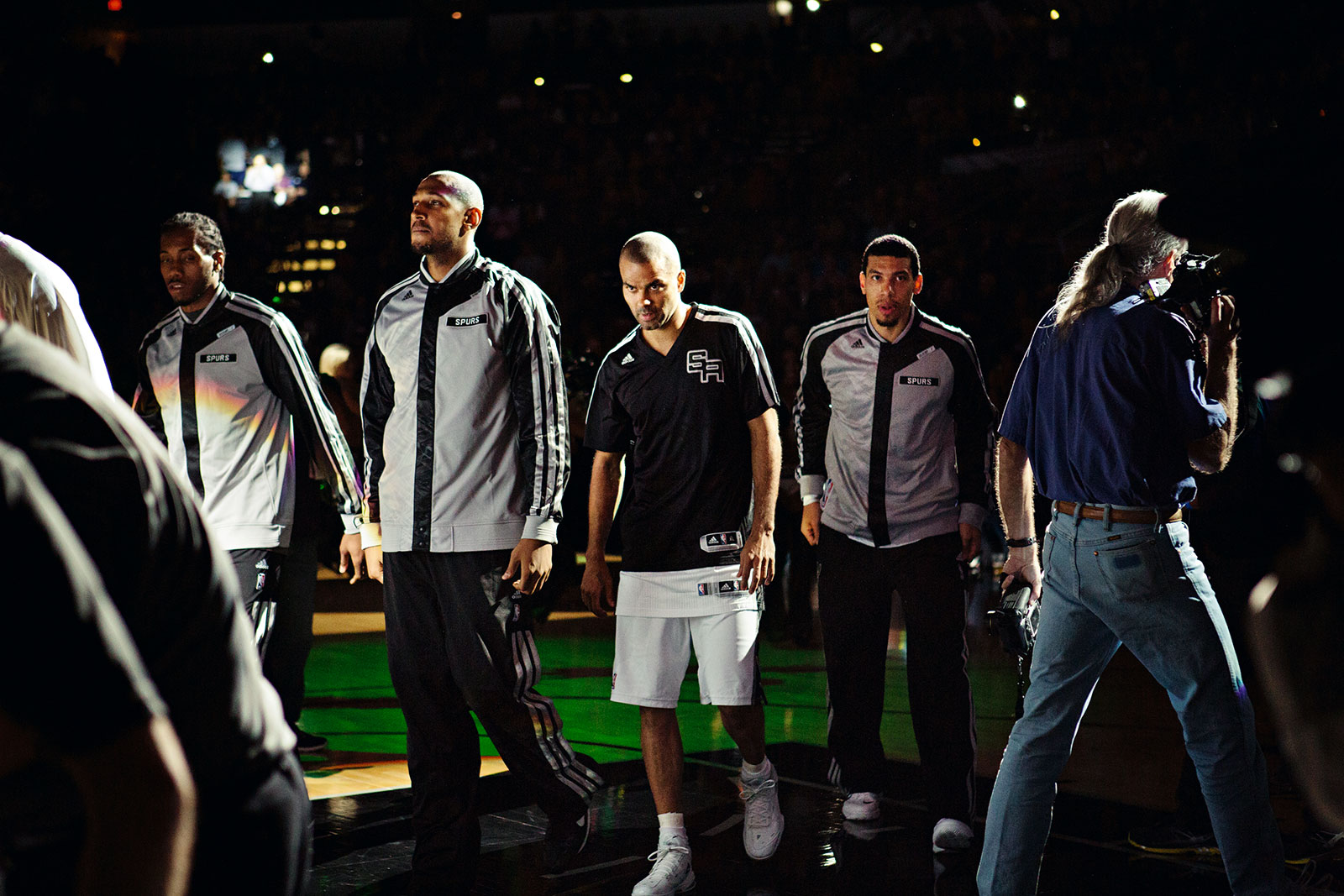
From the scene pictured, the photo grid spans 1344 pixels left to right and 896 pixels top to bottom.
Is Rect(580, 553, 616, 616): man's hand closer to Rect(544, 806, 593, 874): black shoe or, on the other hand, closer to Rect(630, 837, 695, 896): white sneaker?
Rect(544, 806, 593, 874): black shoe

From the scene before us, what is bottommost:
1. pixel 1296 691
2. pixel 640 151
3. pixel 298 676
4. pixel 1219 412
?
pixel 298 676

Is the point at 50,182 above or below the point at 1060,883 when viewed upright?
above

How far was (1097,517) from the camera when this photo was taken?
323 cm

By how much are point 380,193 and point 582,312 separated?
398 centimetres

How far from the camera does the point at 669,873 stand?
387 cm

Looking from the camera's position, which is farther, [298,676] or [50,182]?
[50,182]

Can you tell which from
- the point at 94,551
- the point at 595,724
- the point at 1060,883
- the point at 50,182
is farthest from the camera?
the point at 50,182

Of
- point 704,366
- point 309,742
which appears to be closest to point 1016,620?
point 704,366

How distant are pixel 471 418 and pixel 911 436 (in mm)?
1727

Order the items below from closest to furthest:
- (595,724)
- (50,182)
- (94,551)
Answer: (94,551)
(595,724)
(50,182)

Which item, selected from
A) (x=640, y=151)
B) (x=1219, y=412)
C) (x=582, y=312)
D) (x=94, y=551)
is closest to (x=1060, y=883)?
(x=1219, y=412)

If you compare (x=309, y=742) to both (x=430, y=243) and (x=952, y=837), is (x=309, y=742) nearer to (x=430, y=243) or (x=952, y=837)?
(x=430, y=243)

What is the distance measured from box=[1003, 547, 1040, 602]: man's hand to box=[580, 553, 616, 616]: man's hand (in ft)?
4.58

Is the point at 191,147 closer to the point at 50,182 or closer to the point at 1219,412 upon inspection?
the point at 50,182
